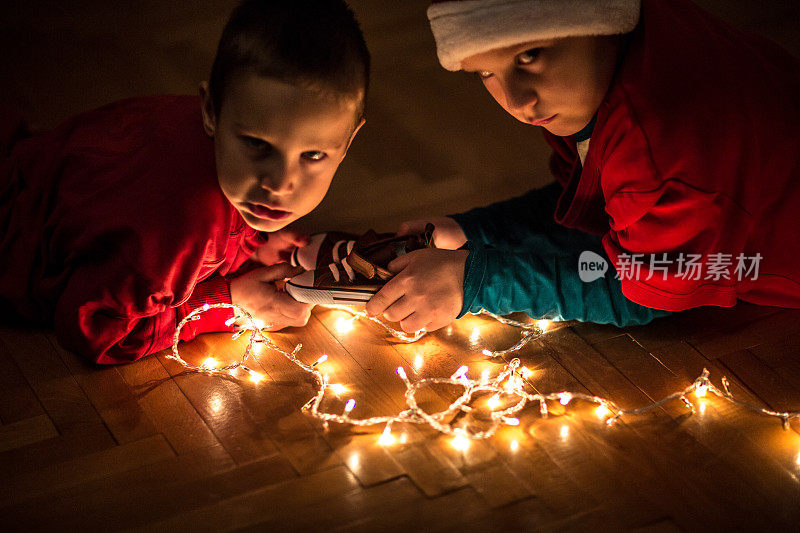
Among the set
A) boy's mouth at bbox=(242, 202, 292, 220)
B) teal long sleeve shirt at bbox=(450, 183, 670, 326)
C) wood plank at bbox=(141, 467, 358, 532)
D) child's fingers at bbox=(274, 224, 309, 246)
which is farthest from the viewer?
child's fingers at bbox=(274, 224, 309, 246)

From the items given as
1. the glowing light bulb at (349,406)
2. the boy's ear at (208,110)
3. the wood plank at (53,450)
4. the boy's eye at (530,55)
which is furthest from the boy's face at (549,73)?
the wood plank at (53,450)

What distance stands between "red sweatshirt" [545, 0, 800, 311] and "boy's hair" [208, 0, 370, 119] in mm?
363

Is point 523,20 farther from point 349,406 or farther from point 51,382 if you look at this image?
point 51,382

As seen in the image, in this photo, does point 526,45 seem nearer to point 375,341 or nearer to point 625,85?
point 625,85

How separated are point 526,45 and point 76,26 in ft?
5.07

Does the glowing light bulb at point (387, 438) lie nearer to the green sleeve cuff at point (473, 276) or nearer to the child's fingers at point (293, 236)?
the green sleeve cuff at point (473, 276)

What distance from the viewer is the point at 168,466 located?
1.02 metres

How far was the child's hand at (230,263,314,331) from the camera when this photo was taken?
1.29m

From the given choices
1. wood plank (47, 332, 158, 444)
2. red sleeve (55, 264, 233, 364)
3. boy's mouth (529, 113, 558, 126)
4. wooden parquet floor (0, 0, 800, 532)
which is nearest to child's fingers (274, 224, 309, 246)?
wooden parquet floor (0, 0, 800, 532)

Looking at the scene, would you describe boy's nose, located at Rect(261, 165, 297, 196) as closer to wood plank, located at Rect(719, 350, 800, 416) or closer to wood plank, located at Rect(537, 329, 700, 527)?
wood plank, located at Rect(537, 329, 700, 527)

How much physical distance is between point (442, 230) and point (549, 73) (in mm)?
428

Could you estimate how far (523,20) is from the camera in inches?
38.9

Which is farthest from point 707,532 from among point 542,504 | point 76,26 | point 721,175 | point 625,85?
point 76,26

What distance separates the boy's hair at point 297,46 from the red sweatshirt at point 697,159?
0.36 meters
